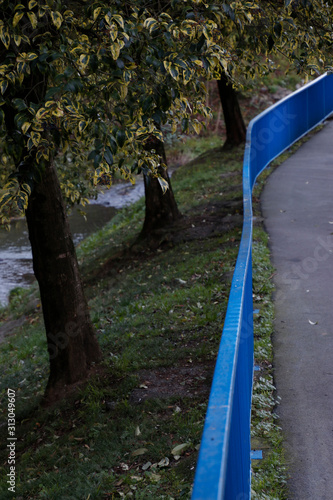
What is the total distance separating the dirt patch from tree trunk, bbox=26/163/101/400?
0.99 m

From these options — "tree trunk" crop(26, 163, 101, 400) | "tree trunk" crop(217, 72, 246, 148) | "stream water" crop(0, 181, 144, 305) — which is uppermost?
"tree trunk" crop(217, 72, 246, 148)

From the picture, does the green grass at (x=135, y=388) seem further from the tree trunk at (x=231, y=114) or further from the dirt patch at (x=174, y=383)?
the tree trunk at (x=231, y=114)

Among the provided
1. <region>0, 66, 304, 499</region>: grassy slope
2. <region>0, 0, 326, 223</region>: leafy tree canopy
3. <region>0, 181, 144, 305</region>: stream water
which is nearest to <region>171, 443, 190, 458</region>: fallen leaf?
<region>0, 66, 304, 499</region>: grassy slope

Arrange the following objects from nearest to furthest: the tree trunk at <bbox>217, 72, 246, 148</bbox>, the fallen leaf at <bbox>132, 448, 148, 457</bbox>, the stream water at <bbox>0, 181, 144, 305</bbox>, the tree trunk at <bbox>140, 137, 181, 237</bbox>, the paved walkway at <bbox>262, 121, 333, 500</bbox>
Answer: the paved walkway at <bbox>262, 121, 333, 500</bbox> → the fallen leaf at <bbox>132, 448, 148, 457</bbox> → the tree trunk at <bbox>140, 137, 181, 237</bbox> → the stream water at <bbox>0, 181, 144, 305</bbox> → the tree trunk at <bbox>217, 72, 246, 148</bbox>

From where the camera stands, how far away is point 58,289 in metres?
6.99

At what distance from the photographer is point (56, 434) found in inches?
245

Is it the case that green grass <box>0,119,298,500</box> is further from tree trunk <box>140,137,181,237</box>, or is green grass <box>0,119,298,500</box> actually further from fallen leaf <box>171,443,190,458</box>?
tree trunk <box>140,137,181,237</box>

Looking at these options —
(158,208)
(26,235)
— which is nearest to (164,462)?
(158,208)

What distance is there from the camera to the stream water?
687 inches

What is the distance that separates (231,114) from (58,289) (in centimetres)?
1237

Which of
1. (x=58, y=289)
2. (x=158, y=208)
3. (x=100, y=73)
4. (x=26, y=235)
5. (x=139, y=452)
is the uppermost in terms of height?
(x=100, y=73)

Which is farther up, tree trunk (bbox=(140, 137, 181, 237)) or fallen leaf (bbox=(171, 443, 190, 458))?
tree trunk (bbox=(140, 137, 181, 237))

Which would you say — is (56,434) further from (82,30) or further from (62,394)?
(82,30)

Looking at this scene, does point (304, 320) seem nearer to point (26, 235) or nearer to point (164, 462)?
point (164, 462)
